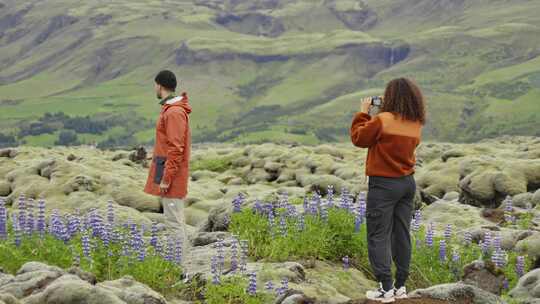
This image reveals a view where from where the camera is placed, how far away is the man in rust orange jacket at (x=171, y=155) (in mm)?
13922

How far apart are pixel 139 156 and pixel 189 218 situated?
23122 millimetres

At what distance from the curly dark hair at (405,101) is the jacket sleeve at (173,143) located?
178 inches

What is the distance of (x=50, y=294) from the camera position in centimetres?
936

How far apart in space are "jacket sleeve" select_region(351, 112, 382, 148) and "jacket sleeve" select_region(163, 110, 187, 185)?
13.4 ft

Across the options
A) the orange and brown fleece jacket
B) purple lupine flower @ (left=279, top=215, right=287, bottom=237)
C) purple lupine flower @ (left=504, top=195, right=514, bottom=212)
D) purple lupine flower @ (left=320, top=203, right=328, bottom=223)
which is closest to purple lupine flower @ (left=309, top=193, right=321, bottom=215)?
purple lupine flower @ (left=320, top=203, right=328, bottom=223)

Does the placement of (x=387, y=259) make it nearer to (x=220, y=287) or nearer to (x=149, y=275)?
(x=220, y=287)

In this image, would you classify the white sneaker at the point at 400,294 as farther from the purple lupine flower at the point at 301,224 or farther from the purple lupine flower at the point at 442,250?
the purple lupine flower at the point at 301,224

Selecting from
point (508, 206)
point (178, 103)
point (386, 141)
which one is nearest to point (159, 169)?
point (178, 103)

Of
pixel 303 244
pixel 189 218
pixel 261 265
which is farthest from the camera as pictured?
pixel 189 218

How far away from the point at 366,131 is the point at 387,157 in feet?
1.84

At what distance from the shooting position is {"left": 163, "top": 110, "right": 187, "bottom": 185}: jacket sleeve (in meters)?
13.9

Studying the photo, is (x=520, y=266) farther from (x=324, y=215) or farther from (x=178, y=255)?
(x=178, y=255)

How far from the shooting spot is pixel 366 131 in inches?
445

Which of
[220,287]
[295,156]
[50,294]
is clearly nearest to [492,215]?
[220,287]
